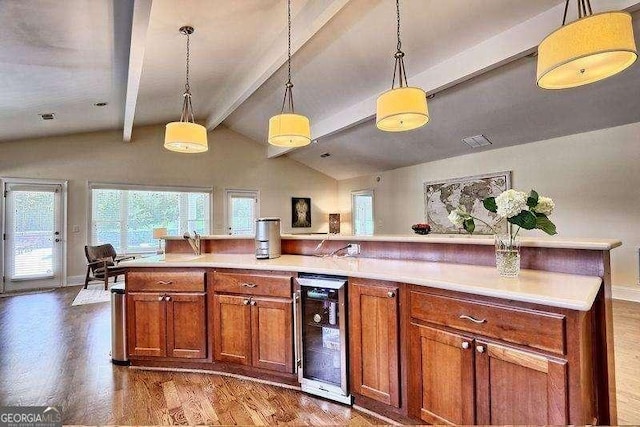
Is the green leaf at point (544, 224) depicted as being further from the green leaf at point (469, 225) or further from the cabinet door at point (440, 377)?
the cabinet door at point (440, 377)

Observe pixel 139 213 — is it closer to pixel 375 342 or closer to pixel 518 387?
pixel 375 342

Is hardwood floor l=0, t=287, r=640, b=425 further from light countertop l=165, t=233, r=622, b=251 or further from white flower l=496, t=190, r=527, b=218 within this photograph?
white flower l=496, t=190, r=527, b=218

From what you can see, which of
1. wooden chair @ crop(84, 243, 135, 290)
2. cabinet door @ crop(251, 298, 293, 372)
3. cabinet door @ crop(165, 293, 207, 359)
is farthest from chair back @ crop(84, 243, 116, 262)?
cabinet door @ crop(251, 298, 293, 372)

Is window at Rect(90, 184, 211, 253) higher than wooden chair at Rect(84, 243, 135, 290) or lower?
higher

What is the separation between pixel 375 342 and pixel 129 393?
70.7 inches

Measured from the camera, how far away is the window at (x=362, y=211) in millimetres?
8625

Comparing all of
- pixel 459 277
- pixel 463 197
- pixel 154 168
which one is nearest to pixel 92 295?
pixel 154 168

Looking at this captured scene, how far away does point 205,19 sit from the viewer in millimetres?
3158

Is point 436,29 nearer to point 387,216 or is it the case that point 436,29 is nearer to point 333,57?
point 333,57

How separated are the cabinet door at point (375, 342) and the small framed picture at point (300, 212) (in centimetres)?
679

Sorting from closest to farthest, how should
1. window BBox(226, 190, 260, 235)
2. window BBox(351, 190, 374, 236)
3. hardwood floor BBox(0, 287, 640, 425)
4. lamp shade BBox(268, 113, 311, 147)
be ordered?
1. hardwood floor BBox(0, 287, 640, 425)
2. lamp shade BBox(268, 113, 311, 147)
3. window BBox(226, 190, 260, 235)
4. window BBox(351, 190, 374, 236)

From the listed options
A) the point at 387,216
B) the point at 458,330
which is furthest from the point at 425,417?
the point at 387,216

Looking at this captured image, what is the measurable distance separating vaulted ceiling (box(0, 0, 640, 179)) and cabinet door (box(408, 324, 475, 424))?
8.97 feet

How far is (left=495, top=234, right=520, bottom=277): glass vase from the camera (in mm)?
1715
